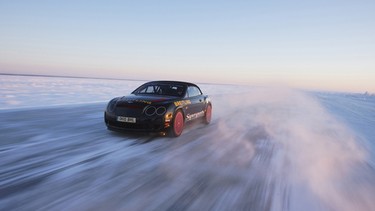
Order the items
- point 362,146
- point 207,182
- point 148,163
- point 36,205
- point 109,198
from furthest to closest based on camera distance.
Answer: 1. point 362,146
2. point 148,163
3. point 207,182
4. point 109,198
5. point 36,205

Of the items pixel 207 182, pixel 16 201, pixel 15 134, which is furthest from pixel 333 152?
pixel 15 134

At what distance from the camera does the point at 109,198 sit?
3.11 metres

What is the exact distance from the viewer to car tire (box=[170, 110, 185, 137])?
6.57m

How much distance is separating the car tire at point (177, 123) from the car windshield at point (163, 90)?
724mm

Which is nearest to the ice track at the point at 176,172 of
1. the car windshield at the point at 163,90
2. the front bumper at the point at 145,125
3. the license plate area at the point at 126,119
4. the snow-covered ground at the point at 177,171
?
the snow-covered ground at the point at 177,171

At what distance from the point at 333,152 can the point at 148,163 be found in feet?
13.8

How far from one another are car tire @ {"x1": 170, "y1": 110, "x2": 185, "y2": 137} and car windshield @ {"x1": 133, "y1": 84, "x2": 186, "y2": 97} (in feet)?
2.38

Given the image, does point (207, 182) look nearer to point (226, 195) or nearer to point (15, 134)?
point (226, 195)

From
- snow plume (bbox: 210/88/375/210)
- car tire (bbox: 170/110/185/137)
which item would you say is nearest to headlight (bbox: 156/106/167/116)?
car tire (bbox: 170/110/185/137)

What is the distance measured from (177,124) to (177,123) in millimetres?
25

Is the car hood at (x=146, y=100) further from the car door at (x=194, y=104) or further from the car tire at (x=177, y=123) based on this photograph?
the car door at (x=194, y=104)

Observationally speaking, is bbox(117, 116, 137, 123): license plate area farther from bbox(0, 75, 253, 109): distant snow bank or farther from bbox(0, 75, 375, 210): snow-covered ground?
bbox(0, 75, 253, 109): distant snow bank

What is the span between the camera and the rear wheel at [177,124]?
658cm

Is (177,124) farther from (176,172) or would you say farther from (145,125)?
(176,172)
